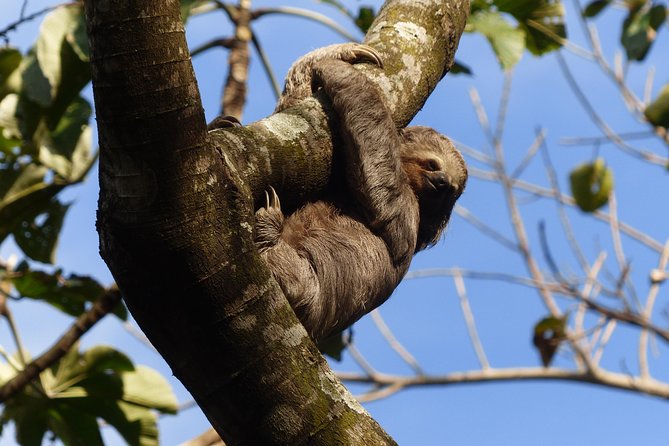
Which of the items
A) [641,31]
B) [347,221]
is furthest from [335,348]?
[641,31]

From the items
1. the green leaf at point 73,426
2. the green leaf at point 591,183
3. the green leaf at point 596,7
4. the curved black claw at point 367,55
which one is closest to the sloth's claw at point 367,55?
the curved black claw at point 367,55

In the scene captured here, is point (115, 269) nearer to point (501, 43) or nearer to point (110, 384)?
point (110, 384)

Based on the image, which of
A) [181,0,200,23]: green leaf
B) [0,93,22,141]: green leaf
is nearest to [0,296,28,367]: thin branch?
[0,93,22,141]: green leaf

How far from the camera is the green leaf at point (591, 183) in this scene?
1016cm

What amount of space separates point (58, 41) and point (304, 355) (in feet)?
13.9

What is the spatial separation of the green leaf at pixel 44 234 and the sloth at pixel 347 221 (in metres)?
2.46

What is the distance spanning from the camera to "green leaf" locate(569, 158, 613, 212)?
33.3 ft

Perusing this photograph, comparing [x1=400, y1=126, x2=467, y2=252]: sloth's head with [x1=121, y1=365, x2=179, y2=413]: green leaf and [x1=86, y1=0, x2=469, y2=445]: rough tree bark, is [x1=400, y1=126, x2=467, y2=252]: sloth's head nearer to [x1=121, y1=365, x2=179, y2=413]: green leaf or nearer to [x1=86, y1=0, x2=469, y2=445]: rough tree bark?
[x1=121, y1=365, x2=179, y2=413]: green leaf

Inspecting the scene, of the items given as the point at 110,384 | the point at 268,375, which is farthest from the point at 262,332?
the point at 110,384

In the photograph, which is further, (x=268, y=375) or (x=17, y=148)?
(x=17, y=148)

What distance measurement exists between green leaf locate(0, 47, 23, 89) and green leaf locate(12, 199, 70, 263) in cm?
108

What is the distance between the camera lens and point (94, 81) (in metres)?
2.58

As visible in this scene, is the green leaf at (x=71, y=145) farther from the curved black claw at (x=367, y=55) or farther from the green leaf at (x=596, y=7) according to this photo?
the green leaf at (x=596, y=7)

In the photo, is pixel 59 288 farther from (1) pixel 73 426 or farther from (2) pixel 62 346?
(1) pixel 73 426
